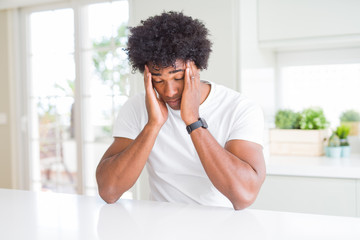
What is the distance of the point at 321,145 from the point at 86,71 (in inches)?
78.3

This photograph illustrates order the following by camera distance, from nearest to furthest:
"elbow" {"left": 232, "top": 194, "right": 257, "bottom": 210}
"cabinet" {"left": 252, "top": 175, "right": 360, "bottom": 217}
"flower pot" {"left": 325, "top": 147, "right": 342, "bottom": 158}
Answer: "elbow" {"left": 232, "top": 194, "right": 257, "bottom": 210}, "cabinet" {"left": 252, "top": 175, "right": 360, "bottom": 217}, "flower pot" {"left": 325, "top": 147, "right": 342, "bottom": 158}

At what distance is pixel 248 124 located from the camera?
1402 mm

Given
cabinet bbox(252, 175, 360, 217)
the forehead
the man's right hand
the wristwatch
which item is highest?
the forehead

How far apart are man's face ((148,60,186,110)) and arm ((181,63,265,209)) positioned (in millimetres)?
28

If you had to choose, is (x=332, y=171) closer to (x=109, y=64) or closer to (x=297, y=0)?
(x=297, y=0)

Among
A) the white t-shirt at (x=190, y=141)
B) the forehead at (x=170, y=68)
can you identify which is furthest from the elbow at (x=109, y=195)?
the forehead at (x=170, y=68)

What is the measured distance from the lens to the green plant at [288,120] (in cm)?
256

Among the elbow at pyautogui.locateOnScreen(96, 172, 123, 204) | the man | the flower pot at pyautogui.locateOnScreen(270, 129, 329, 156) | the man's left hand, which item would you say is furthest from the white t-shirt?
the flower pot at pyautogui.locateOnScreen(270, 129, 329, 156)

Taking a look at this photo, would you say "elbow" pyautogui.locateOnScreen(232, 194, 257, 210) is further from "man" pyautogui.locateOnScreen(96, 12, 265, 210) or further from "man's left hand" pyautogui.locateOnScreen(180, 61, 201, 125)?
"man's left hand" pyautogui.locateOnScreen(180, 61, 201, 125)

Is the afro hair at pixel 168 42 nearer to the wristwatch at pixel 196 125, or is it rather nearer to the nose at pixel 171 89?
the nose at pixel 171 89

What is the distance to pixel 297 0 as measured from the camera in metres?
2.29

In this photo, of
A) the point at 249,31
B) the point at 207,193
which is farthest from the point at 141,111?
the point at 249,31

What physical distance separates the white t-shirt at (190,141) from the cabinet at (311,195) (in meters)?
0.79

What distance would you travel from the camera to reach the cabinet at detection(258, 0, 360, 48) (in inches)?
A: 87.0
